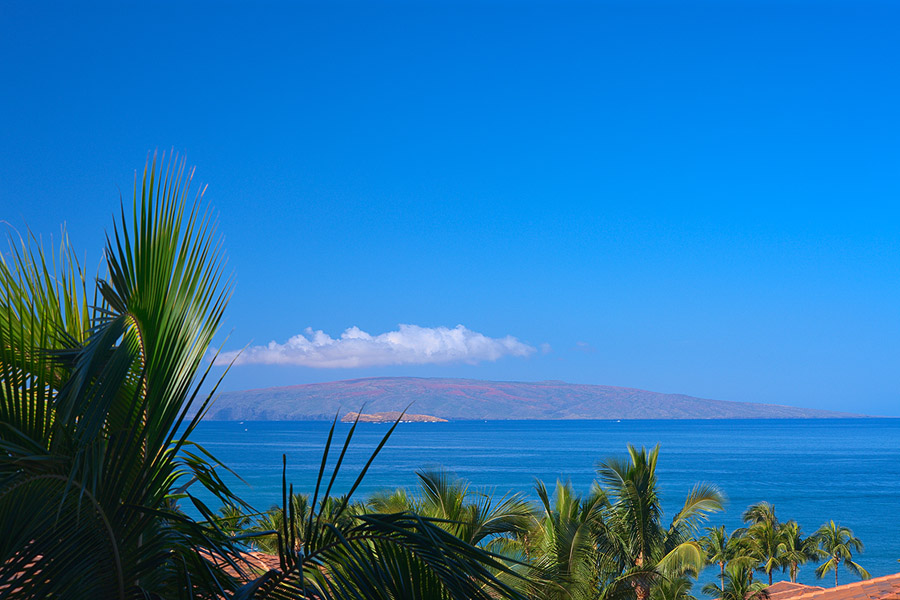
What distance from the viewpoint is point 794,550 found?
54.3 m

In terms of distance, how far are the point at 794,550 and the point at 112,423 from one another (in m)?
59.2

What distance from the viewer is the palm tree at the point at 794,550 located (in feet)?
176

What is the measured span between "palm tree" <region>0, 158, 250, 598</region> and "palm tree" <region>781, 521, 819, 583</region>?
2282 inches

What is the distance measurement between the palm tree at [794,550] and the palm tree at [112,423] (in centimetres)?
5796

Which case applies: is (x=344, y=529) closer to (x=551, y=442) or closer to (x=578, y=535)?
(x=578, y=535)

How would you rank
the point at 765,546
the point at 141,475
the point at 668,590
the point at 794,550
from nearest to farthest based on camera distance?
the point at 141,475, the point at 668,590, the point at 765,546, the point at 794,550

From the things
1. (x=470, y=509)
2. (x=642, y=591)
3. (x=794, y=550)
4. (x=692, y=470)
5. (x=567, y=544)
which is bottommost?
(x=692, y=470)

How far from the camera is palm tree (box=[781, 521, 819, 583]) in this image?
176 feet

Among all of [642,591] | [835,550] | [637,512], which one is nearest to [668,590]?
[642,591]

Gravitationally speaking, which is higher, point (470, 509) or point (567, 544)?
point (470, 509)

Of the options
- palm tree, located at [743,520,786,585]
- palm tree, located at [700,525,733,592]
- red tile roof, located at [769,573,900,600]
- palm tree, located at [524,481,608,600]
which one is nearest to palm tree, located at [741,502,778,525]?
palm tree, located at [743,520,786,585]

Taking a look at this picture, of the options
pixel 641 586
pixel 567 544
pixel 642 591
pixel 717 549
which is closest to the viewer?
pixel 567 544

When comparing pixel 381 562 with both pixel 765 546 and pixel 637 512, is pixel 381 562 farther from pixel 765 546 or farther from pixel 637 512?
pixel 765 546

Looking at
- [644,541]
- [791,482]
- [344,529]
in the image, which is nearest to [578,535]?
[644,541]
